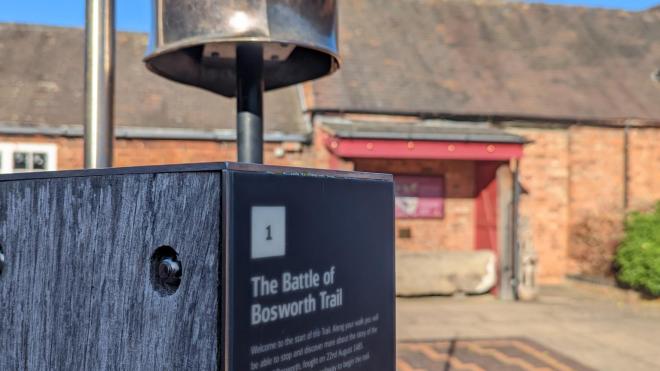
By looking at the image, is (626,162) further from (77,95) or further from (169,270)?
(169,270)

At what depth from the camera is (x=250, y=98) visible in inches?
107

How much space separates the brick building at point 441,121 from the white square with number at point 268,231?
8421 mm

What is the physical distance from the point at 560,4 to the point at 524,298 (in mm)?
8078

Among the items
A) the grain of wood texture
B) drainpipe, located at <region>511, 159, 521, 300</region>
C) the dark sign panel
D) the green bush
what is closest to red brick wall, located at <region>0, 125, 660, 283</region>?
the green bush

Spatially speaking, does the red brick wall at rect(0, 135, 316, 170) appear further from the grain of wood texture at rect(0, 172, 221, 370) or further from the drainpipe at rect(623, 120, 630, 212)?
the grain of wood texture at rect(0, 172, 221, 370)

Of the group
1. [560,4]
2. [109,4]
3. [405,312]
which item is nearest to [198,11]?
[109,4]

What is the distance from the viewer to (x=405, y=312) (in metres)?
9.23

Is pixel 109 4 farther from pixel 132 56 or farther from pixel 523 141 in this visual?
pixel 132 56

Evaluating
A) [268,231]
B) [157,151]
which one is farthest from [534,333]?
[268,231]

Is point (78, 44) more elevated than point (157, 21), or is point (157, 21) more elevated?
point (78, 44)

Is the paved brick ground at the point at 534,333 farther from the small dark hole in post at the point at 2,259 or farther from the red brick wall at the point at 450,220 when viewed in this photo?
the small dark hole in post at the point at 2,259

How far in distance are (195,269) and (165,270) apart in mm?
86

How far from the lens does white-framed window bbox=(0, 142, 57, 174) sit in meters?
10.1

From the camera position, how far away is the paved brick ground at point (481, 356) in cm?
609
